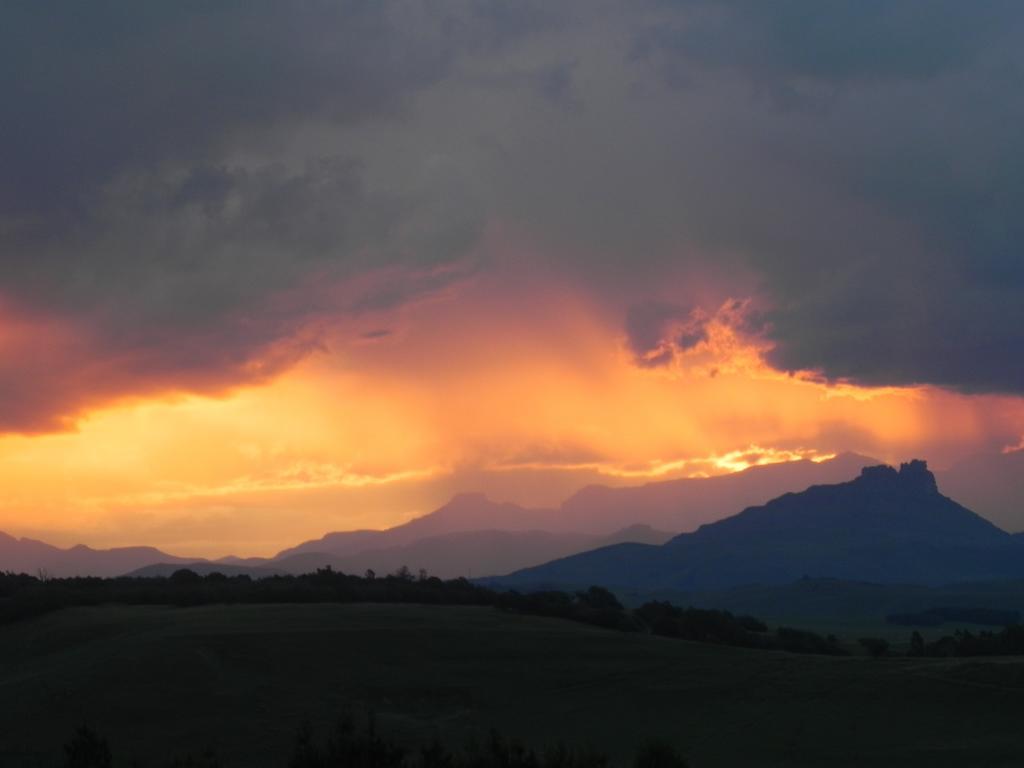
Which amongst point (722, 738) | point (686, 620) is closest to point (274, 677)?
point (722, 738)

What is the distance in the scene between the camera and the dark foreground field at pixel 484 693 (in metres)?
62.0

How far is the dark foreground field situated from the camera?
62.0 m

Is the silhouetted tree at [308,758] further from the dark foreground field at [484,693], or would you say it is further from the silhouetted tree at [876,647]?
the silhouetted tree at [876,647]

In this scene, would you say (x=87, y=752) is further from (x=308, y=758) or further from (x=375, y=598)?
(x=375, y=598)

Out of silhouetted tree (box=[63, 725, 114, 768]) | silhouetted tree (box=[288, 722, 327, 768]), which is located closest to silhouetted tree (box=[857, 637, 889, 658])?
silhouetted tree (box=[288, 722, 327, 768])

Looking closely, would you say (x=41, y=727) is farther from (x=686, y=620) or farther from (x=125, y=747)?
(x=686, y=620)

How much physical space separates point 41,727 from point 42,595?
52.4 metres

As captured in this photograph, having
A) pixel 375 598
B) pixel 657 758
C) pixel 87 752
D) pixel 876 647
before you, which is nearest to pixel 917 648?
pixel 876 647

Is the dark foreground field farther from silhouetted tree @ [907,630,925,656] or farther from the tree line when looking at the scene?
silhouetted tree @ [907,630,925,656]

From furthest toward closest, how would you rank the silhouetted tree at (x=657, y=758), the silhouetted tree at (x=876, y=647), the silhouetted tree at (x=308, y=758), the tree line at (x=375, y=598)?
the tree line at (x=375, y=598)
the silhouetted tree at (x=876, y=647)
the silhouetted tree at (x=657, y=758)
the silhouetted tree at (x=308, y=758)

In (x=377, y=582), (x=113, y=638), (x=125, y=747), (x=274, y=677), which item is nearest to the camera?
(x=125, y=747)

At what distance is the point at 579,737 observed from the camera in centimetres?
6594

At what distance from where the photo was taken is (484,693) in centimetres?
7569

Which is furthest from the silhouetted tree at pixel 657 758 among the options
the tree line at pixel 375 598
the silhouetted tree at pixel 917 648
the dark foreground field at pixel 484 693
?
the silhouetted tree at pixel 917 648
